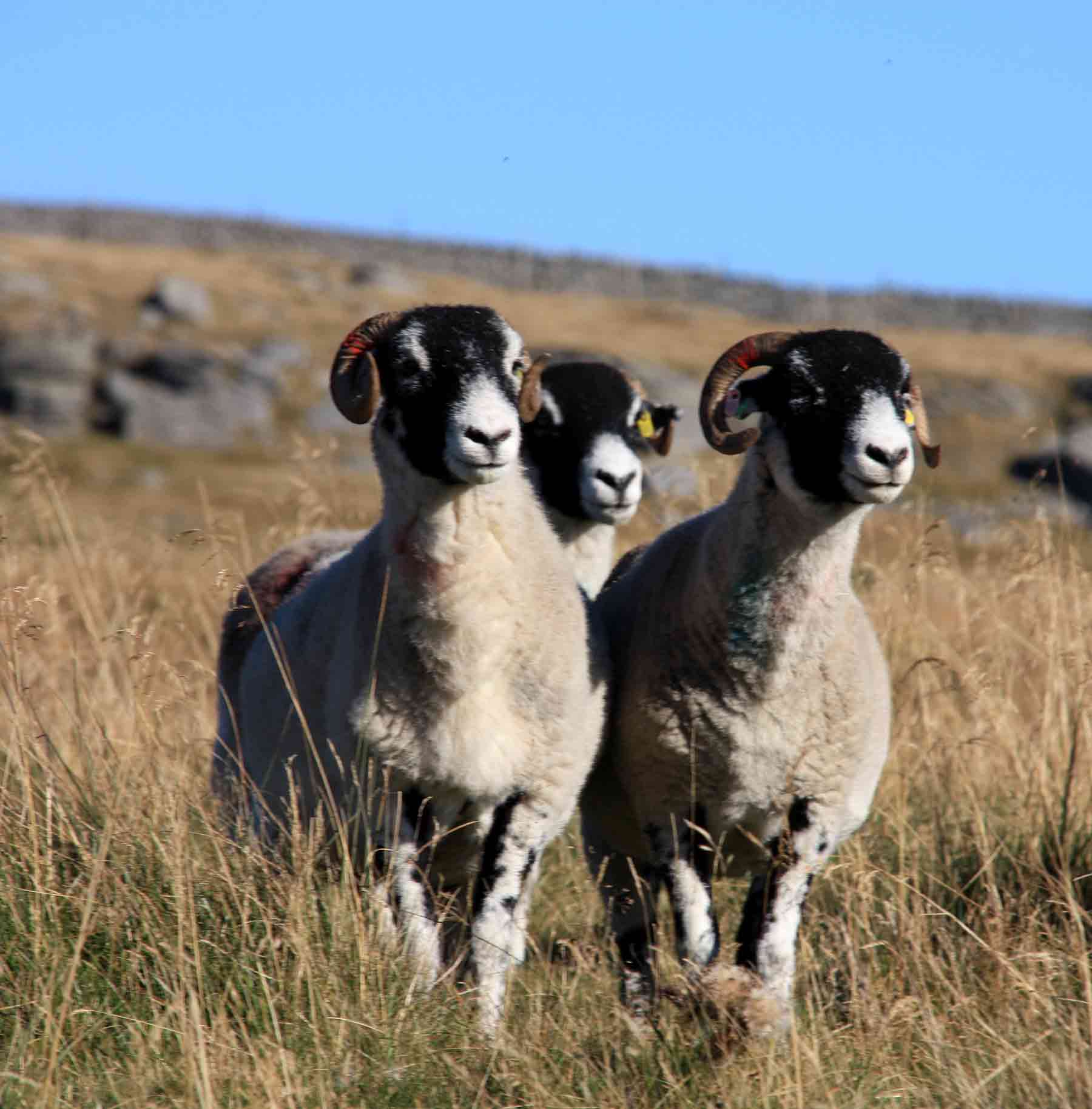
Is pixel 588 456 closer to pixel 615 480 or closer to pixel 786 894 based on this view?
pixel 615 480

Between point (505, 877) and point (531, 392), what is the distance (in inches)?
56.4

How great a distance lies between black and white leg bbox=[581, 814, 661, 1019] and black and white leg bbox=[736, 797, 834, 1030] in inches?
12.5

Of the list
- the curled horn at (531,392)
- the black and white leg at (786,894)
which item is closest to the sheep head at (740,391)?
the curled horn at (531,392)

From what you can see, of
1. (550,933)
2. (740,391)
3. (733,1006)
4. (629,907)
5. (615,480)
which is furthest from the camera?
(615,480)

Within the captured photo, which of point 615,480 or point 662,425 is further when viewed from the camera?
point 662,425

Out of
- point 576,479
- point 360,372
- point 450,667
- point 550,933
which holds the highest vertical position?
point 360,372

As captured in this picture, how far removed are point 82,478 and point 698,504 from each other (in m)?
22.1

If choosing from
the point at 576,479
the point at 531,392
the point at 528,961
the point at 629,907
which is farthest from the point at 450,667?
the point at 576,479

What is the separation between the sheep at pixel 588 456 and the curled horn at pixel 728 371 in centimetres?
135

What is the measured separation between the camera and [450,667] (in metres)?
4.59

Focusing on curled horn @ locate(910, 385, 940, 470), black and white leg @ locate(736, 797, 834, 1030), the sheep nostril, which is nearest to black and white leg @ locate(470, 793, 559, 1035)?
black and white leg @ locate(736, 797, 834, 1030)

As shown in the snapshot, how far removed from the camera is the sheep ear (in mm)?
6812

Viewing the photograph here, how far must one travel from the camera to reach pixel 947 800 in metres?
5.88

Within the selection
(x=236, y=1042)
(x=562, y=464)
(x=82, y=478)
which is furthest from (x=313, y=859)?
(x=82, y=478)
